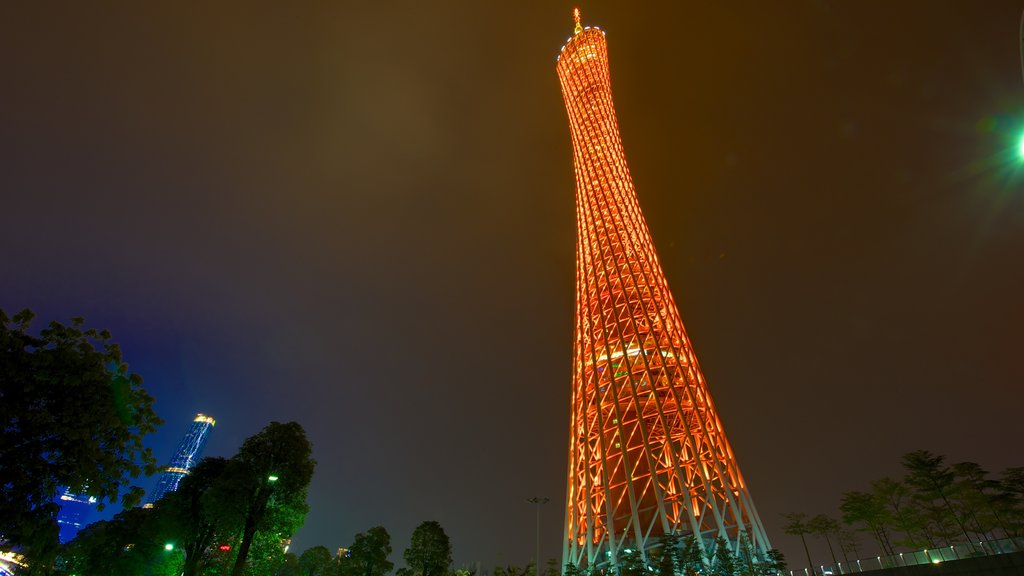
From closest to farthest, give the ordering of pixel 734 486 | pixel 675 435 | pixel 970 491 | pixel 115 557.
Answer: pixel 734 486
pixel 675 435
pixel 115 557
pixel 970 491

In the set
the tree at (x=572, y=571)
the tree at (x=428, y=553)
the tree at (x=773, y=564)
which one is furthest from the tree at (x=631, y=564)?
the tree at (x=428, y=553)

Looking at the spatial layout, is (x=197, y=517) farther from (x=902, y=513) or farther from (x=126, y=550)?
(x=902, y=513)

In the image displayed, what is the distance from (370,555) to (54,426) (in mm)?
28844

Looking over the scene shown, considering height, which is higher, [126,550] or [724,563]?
[126,550]

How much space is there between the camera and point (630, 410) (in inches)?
1046

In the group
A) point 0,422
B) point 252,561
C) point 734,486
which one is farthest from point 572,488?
point 0,422

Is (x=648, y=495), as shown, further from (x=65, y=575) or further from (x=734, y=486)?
(x=65, y=575)

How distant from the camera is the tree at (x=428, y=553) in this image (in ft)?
112

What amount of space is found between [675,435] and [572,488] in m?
5.38

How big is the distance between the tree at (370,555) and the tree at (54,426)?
27347 millimetres

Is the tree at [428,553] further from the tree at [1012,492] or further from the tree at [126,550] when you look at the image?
the tree at [1012,492]

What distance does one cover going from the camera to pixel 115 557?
90.7ft

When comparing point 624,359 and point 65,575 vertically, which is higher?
point 624,359

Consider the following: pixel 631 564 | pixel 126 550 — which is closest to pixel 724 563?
pixel 631 564
